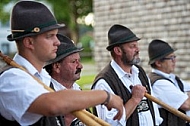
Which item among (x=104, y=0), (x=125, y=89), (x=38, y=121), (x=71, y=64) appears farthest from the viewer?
(x=104, y=0)

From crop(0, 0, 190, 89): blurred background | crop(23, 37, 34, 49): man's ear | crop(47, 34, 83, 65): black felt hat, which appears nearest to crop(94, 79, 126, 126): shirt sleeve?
crop(47, 34, 83, 65): black felt hat

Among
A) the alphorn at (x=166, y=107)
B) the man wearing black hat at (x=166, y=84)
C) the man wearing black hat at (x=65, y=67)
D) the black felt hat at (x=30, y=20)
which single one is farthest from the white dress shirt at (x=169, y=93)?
the black felt hat at (x=30, y=20)

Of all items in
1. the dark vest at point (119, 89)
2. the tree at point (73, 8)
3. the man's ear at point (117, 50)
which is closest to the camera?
the dark vest at point (119, 89)

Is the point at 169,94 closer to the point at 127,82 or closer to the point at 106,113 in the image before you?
the point at 127,82

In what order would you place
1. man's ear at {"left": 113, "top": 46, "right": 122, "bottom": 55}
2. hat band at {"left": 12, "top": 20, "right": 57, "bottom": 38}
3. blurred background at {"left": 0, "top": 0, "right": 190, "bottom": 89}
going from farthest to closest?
blurred background at {"left": 0, "top": 0, "right": 190, "bottom": 89}, man's ear at {"left": 113, "top": 46, "right": 122, "bottom": 55}, hat band at {"left": 12, "top": 20, "right": 57, "bottom": 38}

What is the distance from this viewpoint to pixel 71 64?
3.57 metres

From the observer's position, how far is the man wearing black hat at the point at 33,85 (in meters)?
2.21

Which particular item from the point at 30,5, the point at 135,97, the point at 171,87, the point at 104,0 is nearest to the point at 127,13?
the point at 104,0

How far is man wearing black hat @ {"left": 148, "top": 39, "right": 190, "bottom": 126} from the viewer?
4.30 meters

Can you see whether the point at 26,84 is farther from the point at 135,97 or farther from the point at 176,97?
the point at 176,97

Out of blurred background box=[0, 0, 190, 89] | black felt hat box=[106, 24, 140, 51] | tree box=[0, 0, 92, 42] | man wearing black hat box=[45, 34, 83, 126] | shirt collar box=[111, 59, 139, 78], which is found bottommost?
tree box=[0, 0, 92, 42]

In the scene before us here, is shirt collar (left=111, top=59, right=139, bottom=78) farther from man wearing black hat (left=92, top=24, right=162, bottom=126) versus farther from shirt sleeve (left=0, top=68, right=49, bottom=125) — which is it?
shirt sleeve (left=0, top=68, right=49, bottom=125)

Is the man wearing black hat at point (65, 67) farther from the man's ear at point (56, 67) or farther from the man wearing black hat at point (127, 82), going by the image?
the man wearing black hat at point (127, 82)

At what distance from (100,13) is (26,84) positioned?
10885 mm
